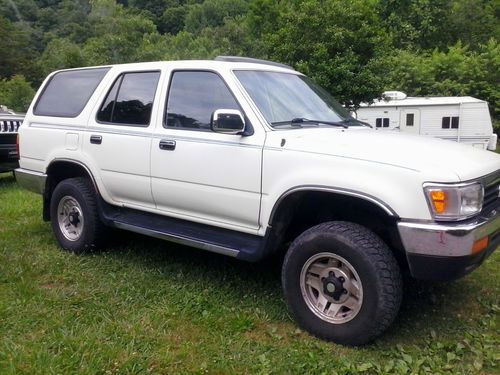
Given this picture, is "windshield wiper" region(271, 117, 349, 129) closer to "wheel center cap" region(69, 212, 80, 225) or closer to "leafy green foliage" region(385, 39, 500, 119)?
"wheel center cap" region(69, 212, 80, 225)

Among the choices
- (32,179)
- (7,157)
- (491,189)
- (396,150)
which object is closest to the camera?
(396,150)

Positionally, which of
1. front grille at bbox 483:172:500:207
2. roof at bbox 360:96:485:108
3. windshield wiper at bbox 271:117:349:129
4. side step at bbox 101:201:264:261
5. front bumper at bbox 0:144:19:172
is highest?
roof at bbox 360:96:485:108

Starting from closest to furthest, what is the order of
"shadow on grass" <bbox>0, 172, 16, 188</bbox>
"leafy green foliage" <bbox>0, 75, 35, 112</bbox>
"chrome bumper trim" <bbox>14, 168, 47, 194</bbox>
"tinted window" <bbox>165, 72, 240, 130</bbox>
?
"tinted window" <bbox>165, 72, 240, 130</bbox>
"chrome bumper trim" <bbox>14, 168, 47, 194</bbox>
"shadow on grass" <bbox>0, 172, 16, 188</bbox>
"leafy green foliage" <bbox>0, 75, 35, 112</bbox>

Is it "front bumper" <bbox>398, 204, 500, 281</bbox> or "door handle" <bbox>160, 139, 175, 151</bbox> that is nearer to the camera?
"front bumper" <bbox>398, 204, 500, 281</bbox>

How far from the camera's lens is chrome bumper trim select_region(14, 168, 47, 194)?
521cm

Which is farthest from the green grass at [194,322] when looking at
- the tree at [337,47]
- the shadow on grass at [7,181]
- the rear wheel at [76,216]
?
the tree at [337,47]

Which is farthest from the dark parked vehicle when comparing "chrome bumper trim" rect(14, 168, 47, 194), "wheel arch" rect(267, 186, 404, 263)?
"wheel arch" rect(267, 186, 404, 263)

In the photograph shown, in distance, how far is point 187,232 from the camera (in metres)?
4.12

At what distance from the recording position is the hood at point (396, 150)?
307 centimetres

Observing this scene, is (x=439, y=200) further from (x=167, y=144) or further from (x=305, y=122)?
(x=167, y=144)

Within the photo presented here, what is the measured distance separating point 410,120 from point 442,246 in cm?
1724

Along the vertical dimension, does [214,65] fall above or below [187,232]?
above

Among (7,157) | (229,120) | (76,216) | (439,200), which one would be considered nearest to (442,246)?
(439,200)

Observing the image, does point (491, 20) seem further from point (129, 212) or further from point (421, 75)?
point (129, 212)
